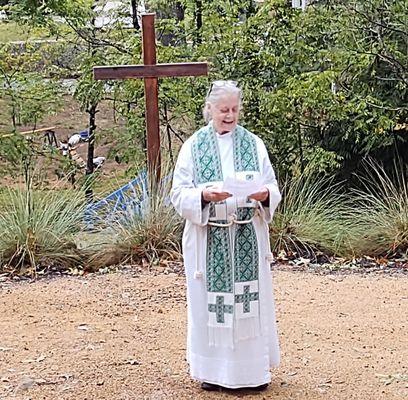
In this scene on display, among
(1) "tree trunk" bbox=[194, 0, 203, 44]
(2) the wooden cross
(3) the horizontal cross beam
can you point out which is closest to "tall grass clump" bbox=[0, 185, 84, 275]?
(2) the wooden cross

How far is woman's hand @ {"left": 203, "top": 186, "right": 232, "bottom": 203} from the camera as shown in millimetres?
4684

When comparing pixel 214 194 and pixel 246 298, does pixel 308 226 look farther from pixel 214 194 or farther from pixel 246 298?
pixel 214 194

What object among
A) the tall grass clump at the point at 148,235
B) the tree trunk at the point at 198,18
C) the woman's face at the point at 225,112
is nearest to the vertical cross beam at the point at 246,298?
the woman's face at the point at 225,112

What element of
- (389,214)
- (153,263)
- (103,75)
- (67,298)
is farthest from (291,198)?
(67,298)

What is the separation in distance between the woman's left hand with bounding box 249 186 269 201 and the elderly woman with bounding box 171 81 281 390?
1cm

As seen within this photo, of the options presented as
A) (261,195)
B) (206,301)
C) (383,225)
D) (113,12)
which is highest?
(113,12)

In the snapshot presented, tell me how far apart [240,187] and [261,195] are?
0.14 m

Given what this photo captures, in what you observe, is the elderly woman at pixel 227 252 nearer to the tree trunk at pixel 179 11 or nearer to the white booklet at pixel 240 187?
the white booklet at pixel 240 187

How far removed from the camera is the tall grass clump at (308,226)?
8.76m

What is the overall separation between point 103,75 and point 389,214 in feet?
10.5

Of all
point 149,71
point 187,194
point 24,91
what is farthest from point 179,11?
point 187,194

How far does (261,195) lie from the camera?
15.7 feet

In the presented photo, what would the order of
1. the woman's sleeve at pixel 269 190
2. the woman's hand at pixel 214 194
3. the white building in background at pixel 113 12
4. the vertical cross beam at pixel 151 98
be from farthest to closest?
the white building in background at pixel 113 12 < the vertical cross beam at pixel 151 98 < the woman's sleeve at pixel 269 190 < the woman's hand at pixel 214 194

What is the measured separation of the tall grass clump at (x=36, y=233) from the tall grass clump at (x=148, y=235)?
0.37m
